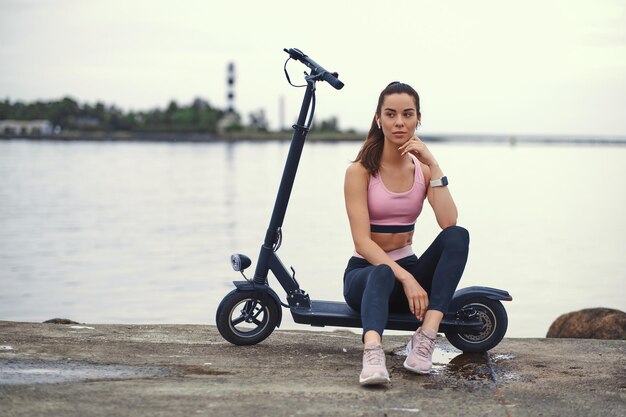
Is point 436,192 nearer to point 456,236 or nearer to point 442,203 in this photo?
point 442,203

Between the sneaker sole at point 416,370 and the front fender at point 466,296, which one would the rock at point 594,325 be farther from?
the sneaker sole at point 416,370

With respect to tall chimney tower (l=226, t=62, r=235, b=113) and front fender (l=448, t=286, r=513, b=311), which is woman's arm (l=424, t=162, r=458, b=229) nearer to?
front fender (l=448, t=286, r=513, b=311)

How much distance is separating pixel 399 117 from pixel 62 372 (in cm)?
220

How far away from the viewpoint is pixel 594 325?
7777mm

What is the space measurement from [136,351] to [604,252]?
21355 millimetres

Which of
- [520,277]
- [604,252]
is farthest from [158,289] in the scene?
[604,252]

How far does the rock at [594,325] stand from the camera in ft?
24.9

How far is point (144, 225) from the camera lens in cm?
2970

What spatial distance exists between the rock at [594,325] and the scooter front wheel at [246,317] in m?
3.20

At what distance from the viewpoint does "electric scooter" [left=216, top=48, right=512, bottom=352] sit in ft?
17.8

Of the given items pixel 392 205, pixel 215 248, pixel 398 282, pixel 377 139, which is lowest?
pixel 215 248

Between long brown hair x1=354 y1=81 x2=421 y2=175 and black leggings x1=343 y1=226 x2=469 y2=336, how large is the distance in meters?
0.53

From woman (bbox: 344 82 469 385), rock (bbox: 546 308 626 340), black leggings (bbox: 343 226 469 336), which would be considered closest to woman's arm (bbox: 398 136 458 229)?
woman (bbox: 344 82 469 385)

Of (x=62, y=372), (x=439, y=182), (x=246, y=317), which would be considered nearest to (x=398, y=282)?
(x=439, y=182)
